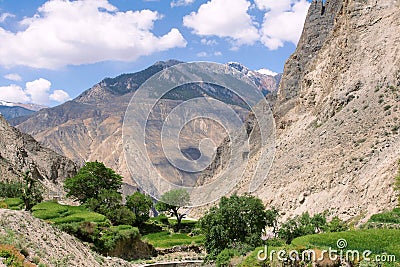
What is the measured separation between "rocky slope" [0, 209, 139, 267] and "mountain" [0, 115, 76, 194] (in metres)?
35.0

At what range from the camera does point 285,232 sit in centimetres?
2762

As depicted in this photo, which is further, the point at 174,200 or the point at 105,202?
the point at 174,200

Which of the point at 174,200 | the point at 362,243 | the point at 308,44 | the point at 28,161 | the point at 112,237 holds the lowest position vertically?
the point at 112,237

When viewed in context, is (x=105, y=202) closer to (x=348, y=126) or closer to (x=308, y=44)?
(x=348, y=126)

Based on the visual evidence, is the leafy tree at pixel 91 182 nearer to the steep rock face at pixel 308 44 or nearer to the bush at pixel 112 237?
the bush at pixel 112 237

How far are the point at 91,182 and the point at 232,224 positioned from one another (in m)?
19.6

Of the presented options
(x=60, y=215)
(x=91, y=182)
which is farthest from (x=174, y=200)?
(x=60, y=215)

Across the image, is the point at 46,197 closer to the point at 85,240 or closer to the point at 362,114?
the point at 85,240

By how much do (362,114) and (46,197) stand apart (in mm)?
36499

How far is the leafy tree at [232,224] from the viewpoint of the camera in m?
25.1

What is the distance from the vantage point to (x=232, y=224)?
25.7 m

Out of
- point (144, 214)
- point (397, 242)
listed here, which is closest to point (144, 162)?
point (397, 242)

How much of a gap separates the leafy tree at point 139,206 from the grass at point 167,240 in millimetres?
3309

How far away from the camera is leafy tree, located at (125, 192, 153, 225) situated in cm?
4150
